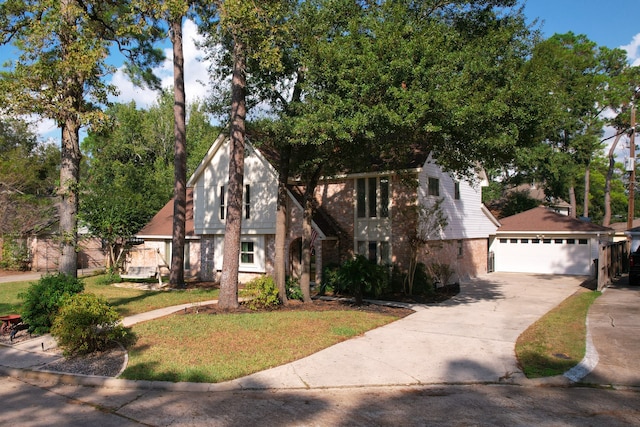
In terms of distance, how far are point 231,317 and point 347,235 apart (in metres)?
8.21

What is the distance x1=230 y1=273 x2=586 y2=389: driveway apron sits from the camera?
752 centimetres

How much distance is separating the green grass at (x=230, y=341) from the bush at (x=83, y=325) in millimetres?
722

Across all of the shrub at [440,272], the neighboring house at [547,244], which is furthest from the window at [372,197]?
the neighboring house at [547,244]

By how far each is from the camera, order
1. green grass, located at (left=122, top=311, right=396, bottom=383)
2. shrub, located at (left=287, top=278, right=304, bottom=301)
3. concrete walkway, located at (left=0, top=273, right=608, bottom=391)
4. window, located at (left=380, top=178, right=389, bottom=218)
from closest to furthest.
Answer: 1. concrete walkway, located at (left=0, top=273, right=608, bottom=391)
2. green grass, located at (left=122, top=311, right=396, bottom=383)
3. shrub, located at (left=287, top=278, right=304, bottom=301)
4. window, located at (left=380, top=178, right=389, bottom=218)

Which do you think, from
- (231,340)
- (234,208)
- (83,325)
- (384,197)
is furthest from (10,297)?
(384,197)

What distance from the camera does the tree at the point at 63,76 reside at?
10.4m

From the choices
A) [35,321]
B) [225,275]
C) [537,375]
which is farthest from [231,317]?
[537,375]

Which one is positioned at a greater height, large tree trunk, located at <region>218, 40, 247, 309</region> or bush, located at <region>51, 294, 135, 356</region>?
large tree trunk, located at <region>218, 40, 247, 309</region>

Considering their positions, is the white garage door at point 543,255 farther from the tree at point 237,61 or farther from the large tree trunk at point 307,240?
the tree at point 237,61

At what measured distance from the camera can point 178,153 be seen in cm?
1894

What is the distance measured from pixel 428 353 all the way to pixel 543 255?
19227mm

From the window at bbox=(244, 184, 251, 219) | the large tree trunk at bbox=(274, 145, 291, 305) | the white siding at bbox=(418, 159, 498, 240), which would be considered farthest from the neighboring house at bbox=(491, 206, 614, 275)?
the large tree trunk at bbox=(274, 145, 291, 305)

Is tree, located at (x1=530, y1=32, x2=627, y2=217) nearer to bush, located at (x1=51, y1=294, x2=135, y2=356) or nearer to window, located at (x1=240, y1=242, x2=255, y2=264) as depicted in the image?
window, located at (x1=240, y1=242, x2=255, y2=264)

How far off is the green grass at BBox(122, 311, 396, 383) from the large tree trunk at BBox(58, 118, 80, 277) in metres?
2.64
